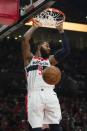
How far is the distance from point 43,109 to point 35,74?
1.79 ft

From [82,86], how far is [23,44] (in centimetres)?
1283

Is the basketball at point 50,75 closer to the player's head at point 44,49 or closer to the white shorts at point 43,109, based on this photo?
the white shorts at point 43,109

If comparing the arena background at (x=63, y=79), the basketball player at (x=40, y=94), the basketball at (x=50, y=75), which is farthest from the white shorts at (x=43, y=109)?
the arena background at (x=63, y=79)

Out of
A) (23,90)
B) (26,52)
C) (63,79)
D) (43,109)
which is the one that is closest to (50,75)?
(43,109)

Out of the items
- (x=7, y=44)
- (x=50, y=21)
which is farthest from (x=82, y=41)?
(x=50, y=21)

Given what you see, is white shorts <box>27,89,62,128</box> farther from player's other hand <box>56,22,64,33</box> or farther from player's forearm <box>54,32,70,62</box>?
player's other hand <box>56,22,64,33</box>

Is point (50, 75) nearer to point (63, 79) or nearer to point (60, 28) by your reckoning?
point (60, 28)

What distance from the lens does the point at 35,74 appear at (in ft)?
19.6

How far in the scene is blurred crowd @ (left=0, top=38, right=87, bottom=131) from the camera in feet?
48.0

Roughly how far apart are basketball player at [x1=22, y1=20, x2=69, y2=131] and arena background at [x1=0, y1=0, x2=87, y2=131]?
8148 millimetres

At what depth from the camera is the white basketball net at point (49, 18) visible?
21.2 feet

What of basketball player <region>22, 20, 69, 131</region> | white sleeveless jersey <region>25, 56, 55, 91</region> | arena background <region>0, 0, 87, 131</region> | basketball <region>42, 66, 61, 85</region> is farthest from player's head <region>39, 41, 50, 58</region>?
arena background <region>0, 0, 87, 131</region>

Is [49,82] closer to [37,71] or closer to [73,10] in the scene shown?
[37,71]

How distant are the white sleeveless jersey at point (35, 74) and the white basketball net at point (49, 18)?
0.71 meters
